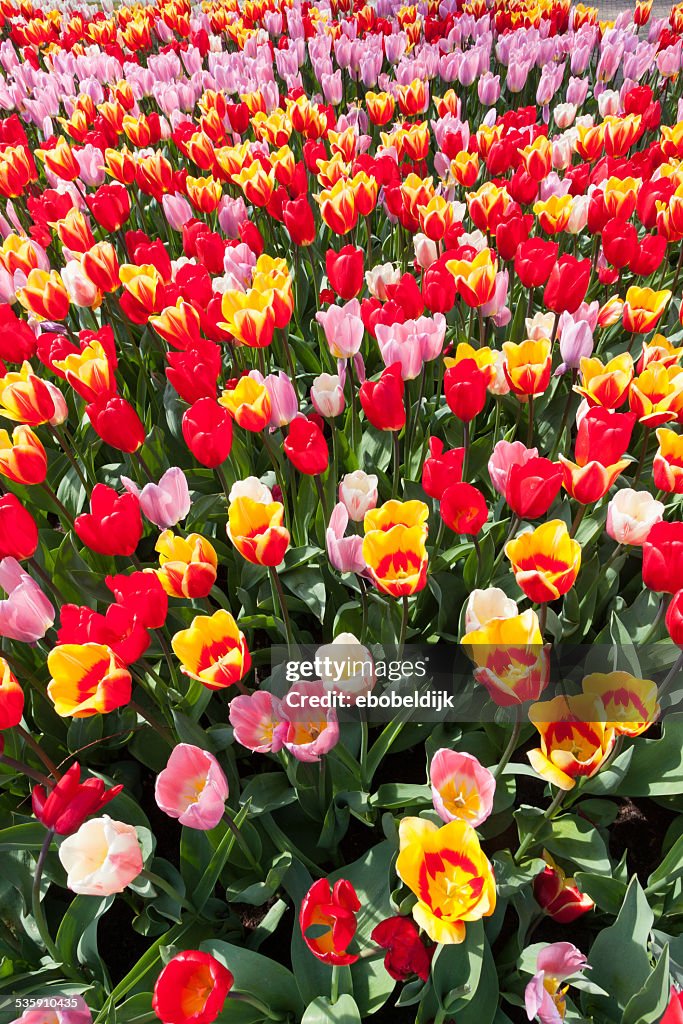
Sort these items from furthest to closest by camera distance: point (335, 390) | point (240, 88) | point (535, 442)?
point (240, 88) → point (535, 442) → point (335, 390)

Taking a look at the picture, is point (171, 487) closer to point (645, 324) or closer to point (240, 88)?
point (645, 324)

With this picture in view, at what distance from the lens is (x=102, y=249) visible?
2248 millimetres

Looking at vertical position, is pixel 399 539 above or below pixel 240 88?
below

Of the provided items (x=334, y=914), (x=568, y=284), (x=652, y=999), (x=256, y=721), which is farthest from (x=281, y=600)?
(x=568, y=284)

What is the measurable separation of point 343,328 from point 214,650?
1.02 metres

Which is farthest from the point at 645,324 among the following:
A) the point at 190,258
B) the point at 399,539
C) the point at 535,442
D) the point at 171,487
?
the point at 190,258

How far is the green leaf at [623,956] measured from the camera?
128 centimetres

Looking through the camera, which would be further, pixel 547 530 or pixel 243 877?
pixel 243 877

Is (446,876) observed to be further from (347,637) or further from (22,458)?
(22,458)

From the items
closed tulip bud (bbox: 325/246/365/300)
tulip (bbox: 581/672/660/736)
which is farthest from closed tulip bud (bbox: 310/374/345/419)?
tulip (bbox: 581/672/660/736)

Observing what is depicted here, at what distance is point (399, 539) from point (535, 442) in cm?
131

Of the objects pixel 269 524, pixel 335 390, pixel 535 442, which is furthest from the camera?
pixel 535 442

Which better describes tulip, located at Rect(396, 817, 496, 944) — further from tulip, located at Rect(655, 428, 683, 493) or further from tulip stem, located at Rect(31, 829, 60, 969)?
tulip, located at Rect(655, 428, 683, 493)

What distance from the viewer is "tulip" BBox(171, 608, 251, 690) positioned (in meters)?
1.22
